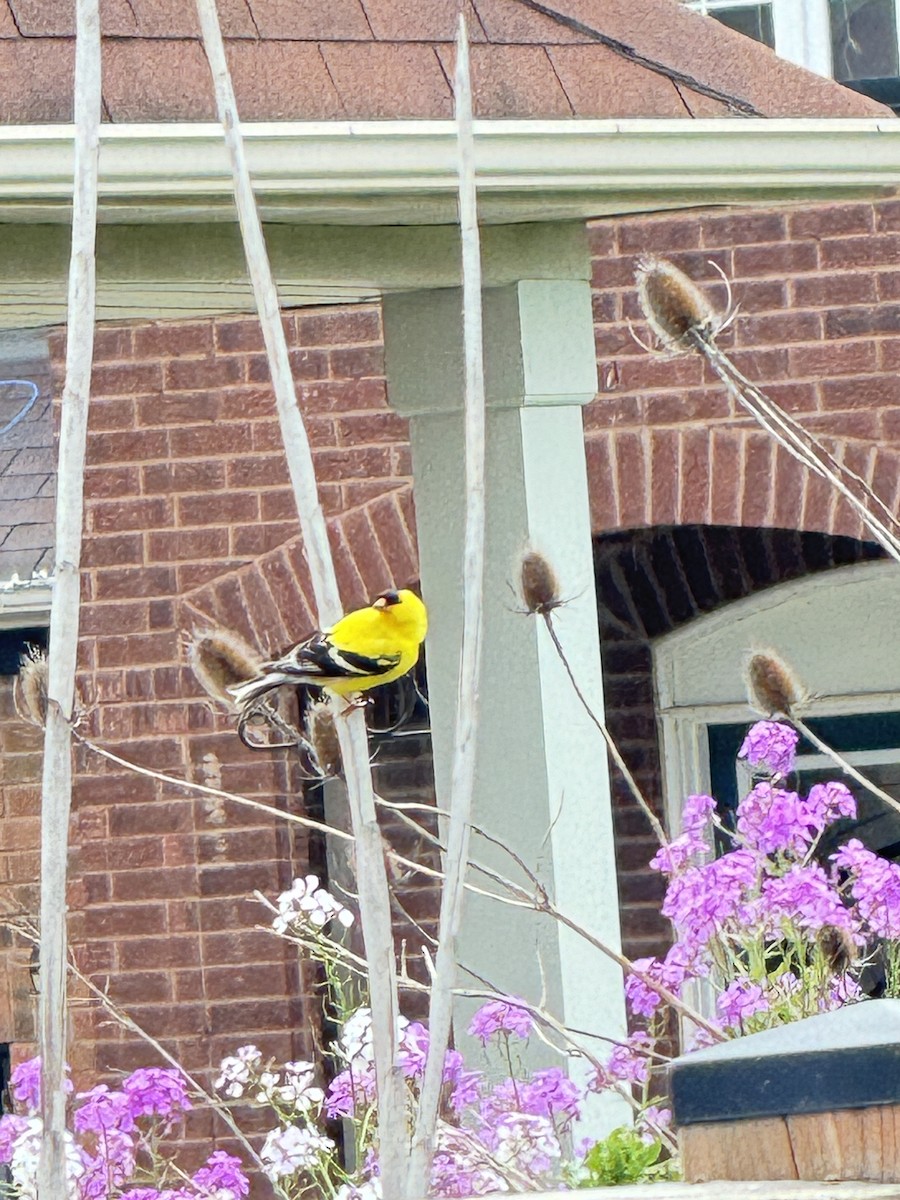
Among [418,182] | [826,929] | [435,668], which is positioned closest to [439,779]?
[435,668]

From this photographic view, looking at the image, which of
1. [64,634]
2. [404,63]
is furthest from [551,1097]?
[404,63]

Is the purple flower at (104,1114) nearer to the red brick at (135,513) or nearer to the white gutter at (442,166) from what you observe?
the white gutter at (442,166)

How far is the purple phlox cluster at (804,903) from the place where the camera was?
3.62 m

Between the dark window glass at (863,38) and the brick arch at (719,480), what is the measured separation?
1067 mm

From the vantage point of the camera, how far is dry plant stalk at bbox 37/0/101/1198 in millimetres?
2494

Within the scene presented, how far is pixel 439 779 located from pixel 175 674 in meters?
2.22

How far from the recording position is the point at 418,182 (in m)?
3.61

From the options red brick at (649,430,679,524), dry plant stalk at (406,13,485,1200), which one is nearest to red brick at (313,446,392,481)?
red brick at (649,430,679,524)

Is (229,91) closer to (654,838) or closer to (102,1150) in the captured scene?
(102,1150)

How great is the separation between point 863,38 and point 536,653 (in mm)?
3029

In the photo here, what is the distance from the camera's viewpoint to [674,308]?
3.79m

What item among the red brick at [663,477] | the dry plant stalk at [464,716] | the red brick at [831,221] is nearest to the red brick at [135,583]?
the red brick at [663,477]

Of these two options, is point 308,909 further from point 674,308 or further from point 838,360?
point 838,360

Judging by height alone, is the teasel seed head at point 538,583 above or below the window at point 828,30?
below
